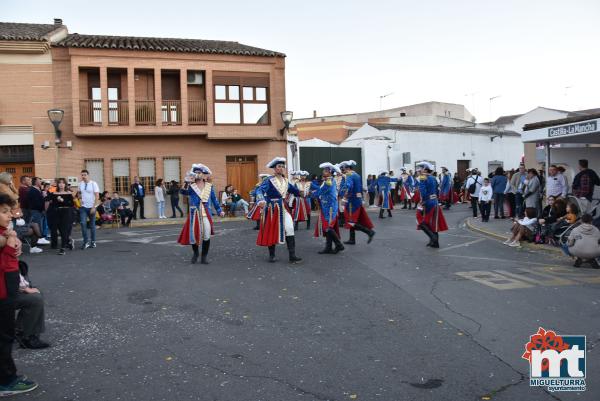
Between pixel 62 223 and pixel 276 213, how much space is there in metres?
5.75

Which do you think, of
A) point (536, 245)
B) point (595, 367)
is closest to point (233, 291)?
point (595, 367)

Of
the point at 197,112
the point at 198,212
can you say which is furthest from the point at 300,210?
the point at 197,112

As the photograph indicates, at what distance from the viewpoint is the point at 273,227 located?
1016 cm

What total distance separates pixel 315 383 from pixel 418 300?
3.00 meters

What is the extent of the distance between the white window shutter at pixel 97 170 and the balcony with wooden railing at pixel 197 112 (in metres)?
4.44

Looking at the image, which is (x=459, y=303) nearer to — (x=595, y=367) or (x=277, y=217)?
(x=595, y=367)

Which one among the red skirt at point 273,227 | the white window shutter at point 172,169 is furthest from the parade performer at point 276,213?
the white window shutter at point 172,169

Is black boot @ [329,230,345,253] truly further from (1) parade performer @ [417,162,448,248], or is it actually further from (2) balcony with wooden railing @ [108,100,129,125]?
(2) balcony with wooden railing @ [108,100,129,125]

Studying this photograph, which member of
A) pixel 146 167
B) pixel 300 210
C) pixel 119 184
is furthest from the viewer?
pixel 146 167

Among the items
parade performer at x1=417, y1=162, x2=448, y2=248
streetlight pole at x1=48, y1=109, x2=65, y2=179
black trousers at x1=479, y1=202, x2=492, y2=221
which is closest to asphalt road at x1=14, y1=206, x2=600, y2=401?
parade performer at x1=417, y1=162, x2=448, y2=248

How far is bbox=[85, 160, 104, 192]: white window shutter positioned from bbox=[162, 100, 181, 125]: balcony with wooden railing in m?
3.47

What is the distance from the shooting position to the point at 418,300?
23.2 ft

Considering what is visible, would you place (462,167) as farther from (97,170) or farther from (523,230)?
(523,230)

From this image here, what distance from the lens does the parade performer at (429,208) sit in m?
12.0
